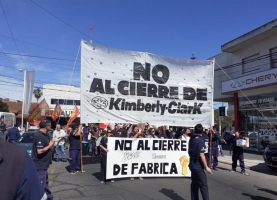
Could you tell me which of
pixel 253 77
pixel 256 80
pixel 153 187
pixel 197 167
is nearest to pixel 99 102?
pixel 153 187

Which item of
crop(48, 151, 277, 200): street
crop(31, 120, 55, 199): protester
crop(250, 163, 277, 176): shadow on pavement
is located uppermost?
crop(31, 120, 55, 199): protester

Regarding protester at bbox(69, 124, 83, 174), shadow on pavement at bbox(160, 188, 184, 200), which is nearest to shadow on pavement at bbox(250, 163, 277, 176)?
shadow on pavement at bbox(160, 188, 184, 200)

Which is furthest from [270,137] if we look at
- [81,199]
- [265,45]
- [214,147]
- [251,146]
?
[81,199]

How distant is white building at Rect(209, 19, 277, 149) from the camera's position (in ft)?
52.5

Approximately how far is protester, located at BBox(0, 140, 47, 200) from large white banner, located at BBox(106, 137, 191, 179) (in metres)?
6.32

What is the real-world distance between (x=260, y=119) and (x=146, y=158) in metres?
12.4

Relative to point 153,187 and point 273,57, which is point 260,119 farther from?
point 153,187

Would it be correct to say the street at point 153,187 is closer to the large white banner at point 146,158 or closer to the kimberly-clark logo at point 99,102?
the large white banner at point 146,158

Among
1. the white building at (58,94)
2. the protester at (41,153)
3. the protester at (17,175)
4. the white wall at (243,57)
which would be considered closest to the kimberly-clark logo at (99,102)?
the protester at (41,153)

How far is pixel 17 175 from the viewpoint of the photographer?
1.28 m

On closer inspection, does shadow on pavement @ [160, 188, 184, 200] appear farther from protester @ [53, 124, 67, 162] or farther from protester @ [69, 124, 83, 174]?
protester @ [53, 124, 67, 162]

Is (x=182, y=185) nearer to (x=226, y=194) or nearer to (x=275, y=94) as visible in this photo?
(x=226, y=194)

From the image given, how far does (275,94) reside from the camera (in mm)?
15891

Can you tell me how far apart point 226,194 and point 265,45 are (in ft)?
46.1
